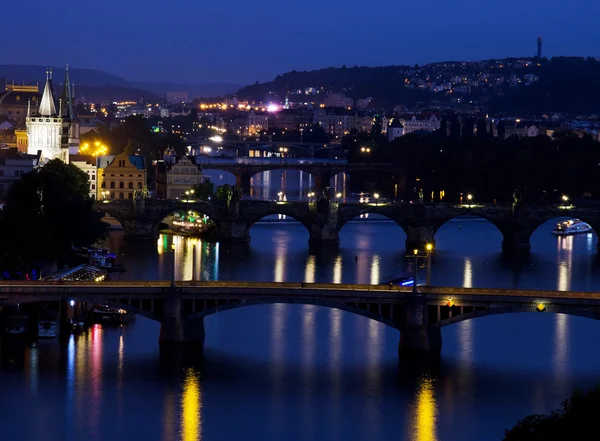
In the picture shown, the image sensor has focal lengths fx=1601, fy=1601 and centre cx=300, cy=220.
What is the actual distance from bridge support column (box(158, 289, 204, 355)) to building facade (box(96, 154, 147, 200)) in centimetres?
3070

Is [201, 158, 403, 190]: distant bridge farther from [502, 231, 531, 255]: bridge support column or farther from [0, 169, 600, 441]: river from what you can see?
[0, 169, 600, 441]: river

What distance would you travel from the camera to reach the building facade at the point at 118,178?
212 feet

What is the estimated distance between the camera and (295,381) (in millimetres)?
31469

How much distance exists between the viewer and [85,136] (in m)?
87.6

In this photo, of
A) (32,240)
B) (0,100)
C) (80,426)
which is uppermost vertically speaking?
(0,100)

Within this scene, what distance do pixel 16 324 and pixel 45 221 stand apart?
32.1ft

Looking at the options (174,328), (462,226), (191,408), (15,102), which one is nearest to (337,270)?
(174,328)

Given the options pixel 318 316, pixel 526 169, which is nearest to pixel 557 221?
pixel 526 169

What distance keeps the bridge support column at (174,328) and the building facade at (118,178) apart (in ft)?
101

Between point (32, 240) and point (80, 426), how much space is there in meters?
13.2

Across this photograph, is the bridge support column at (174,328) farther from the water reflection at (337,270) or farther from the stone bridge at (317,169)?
the stone bridge at (317,169)

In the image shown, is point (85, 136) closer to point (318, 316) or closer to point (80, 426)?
point (318, 316)

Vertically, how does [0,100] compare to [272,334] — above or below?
above

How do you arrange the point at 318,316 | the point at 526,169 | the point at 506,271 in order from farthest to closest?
the point at 526,169, the point at 506,271, the point at 318,316
